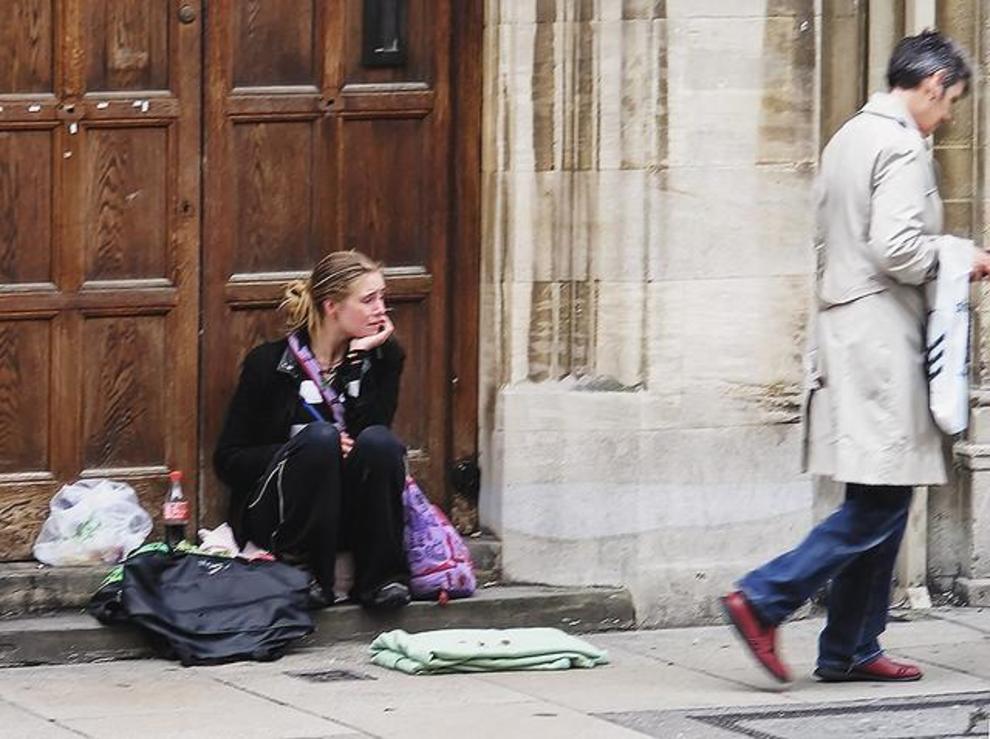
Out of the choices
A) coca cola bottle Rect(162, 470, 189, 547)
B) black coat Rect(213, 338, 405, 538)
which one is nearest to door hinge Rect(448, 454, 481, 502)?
black coat Rect(213, 338, 405, 538)

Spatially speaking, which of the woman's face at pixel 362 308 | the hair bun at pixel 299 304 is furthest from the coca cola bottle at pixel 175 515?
the woman's face at pixel 362 308

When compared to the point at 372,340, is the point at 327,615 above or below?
below

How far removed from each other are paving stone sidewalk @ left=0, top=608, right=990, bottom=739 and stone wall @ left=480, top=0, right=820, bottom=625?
552 millimetres

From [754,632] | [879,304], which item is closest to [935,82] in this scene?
[879,304]

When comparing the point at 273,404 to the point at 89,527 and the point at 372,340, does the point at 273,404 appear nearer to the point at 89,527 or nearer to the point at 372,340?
the point at 372,340

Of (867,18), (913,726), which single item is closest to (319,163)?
(867,18)

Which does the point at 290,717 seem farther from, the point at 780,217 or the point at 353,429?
the point at 780,217

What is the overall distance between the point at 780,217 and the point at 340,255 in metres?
1.51

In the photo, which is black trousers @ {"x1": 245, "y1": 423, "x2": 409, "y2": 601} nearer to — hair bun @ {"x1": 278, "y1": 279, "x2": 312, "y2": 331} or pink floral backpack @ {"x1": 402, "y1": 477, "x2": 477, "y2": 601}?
pink floral backpack @ {"x1": 402, "y1": 477, "x2": 477, "y2": 601}

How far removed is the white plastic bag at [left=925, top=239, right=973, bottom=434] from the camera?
7.58m

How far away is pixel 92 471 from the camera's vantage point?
28.6 feet

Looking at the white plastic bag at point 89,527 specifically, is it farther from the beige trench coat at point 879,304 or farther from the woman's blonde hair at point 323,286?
the beige trench coat at point 879,304

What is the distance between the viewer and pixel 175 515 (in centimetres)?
852

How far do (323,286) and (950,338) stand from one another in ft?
6.72
